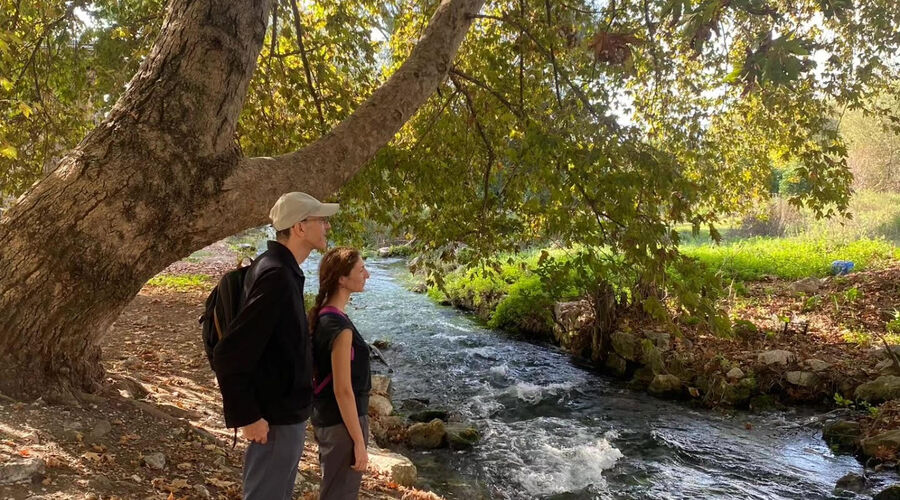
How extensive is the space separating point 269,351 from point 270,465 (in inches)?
19.9

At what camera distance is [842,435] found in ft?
23.2


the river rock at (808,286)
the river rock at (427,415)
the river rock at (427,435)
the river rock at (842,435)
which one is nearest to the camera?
the river rock at (842,435)

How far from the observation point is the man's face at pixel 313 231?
2.50 meters

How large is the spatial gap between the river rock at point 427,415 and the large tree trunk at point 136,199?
4.73m

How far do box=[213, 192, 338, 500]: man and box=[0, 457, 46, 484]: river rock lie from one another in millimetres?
1290

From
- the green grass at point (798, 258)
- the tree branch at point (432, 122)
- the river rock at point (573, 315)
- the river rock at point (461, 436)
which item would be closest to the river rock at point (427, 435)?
the river rock at point (461, 436)

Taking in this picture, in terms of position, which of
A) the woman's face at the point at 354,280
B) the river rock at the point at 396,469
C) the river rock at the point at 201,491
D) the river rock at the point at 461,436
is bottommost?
the river rock at the point at 461,436

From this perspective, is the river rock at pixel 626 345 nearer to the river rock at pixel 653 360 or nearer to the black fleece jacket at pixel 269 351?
the river rock at pixel 653 360

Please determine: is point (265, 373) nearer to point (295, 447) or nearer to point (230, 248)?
point (295, 447)

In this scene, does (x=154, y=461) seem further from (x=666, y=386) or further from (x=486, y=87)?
(x=666, y=386)

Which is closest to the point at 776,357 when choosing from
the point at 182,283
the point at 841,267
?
the point at 841,267

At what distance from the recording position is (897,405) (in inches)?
282

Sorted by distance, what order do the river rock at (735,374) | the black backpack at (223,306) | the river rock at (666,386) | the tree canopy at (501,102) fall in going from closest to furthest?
the black backpack at (223,306)
the tree canopy at (501,102)
the river rock at (735,374)
the river rock at (666,386)

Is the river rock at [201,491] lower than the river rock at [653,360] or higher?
lower
